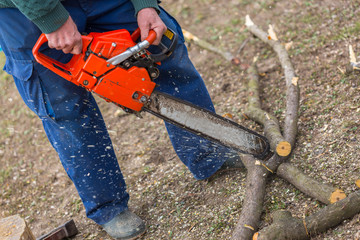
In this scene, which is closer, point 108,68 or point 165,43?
point 108,68

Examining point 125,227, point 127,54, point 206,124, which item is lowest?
point 125,227

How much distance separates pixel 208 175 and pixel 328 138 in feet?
2.83

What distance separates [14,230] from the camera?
2.61m

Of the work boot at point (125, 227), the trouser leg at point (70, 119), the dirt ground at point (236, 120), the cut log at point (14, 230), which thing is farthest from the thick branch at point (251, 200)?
the cut log at point (14, 230)

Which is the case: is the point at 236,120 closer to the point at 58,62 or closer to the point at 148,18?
the point at 148,18

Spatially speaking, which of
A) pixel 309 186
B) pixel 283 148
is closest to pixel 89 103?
pixel 283 148

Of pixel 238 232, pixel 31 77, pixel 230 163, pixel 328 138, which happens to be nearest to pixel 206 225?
pixel 238 232

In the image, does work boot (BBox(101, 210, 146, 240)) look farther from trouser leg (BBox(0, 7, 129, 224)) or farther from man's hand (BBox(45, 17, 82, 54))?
man's hand (BBox(45, 17, 82, 54))

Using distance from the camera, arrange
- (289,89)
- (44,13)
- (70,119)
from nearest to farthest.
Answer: (44,13) < (70,119) < (289,89)

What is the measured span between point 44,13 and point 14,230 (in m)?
1.42

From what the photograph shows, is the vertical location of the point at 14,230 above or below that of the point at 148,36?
below

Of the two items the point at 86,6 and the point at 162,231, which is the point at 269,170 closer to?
the point at 162,231

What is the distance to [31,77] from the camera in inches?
89.7

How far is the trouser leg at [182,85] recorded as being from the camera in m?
2.43
